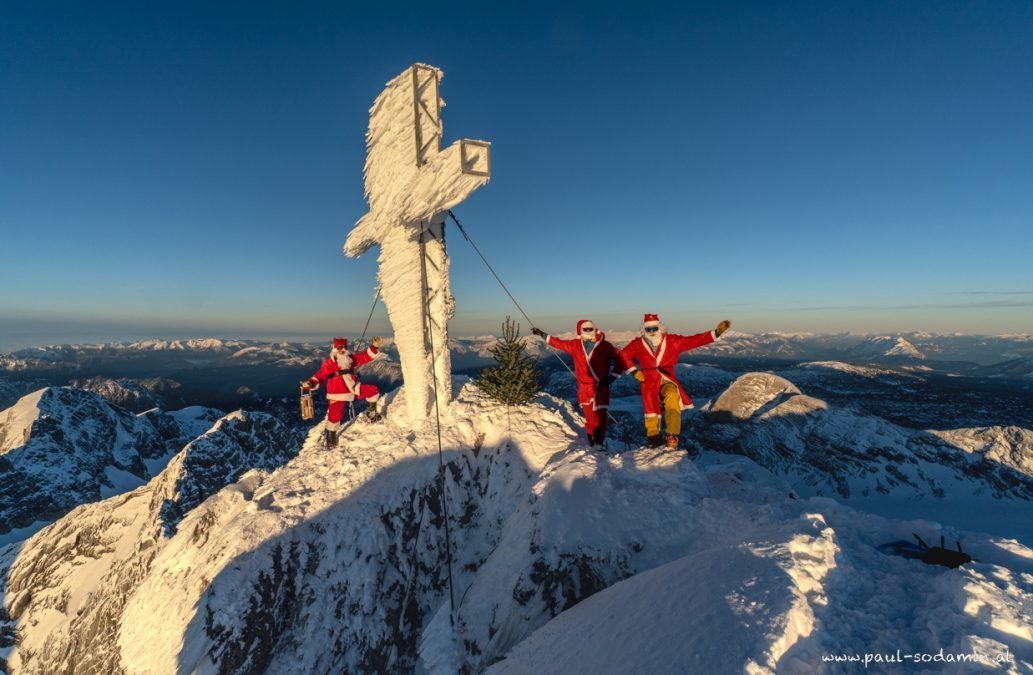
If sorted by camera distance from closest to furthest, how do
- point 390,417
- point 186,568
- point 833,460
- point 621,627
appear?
1. point 621,627
2. point 186,568
3. point 390,417
4. point 833,460

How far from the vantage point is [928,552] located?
4266 mm

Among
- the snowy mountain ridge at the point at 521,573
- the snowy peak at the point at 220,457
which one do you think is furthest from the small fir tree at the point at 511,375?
the snowy peak at the point at 220,457

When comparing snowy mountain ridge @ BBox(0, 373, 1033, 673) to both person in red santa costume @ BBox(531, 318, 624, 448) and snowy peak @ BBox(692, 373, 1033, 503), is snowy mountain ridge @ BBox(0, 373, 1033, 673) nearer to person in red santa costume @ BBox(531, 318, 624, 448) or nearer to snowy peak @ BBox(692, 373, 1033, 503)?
person in red santa costume @ BBox(531, 318, 624, 448)

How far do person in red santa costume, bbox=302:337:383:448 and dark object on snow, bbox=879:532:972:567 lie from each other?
10559 mm

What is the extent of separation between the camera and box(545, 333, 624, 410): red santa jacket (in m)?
9.47

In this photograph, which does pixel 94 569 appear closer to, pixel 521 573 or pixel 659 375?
Result: pixel 521 573

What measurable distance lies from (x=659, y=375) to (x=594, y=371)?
1.46 metres

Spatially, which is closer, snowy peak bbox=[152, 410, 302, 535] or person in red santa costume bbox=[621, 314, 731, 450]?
person in red santa costume bbox=[621, 314, 731, 450]

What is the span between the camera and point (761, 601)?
3.48 m

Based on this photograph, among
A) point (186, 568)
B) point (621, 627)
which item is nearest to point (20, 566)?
point (186, 568)

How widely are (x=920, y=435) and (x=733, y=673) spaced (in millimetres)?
34414

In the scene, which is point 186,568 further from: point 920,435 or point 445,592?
point 920,435

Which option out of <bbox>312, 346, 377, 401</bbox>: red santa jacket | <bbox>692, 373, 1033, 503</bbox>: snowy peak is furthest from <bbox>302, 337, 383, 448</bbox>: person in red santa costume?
<bbox>692, 373, 1033, 503</bbox>: snowy peak

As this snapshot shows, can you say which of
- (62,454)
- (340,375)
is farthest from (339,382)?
(62,454)
